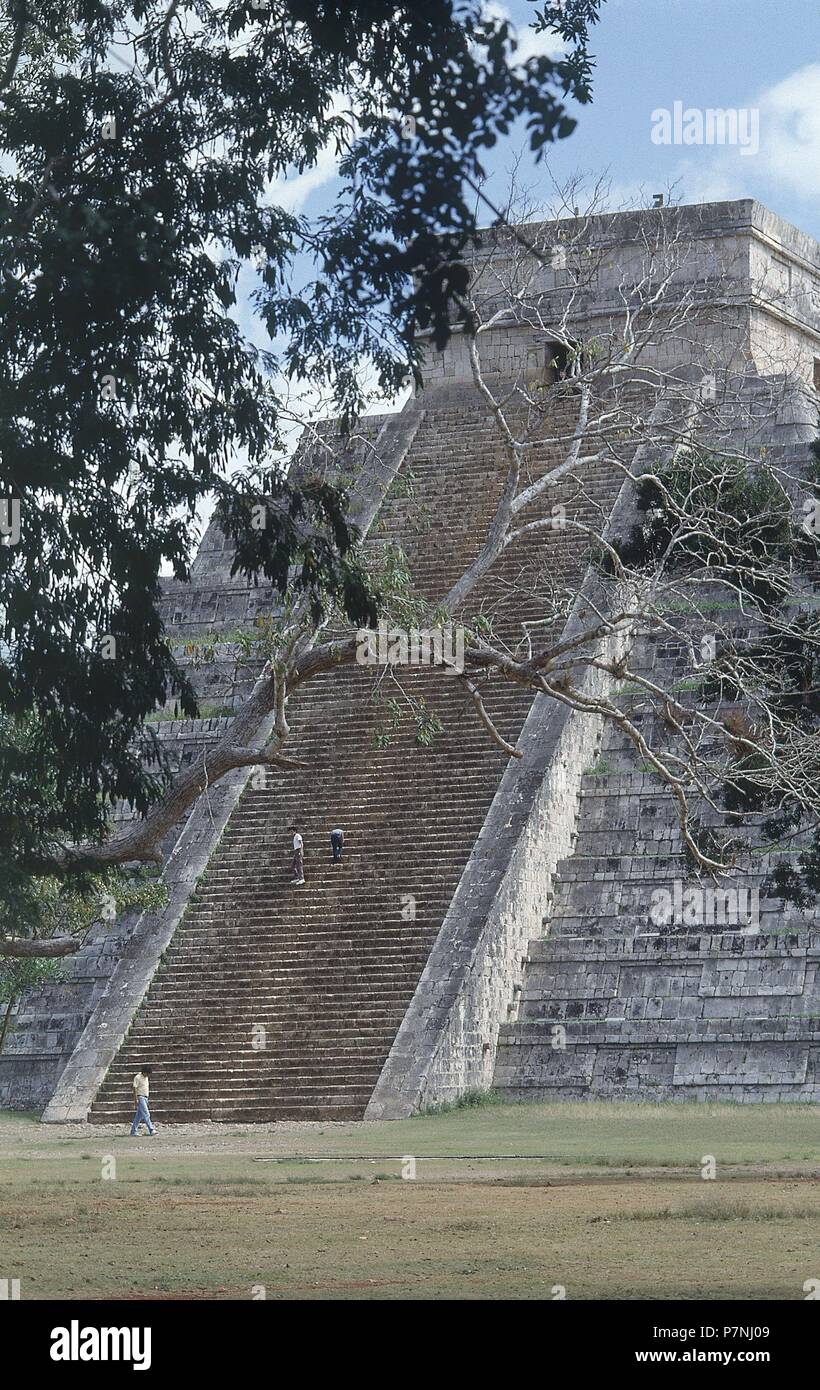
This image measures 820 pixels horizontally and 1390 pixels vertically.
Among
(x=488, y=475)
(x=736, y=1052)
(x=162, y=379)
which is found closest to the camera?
(x=162, y=379)

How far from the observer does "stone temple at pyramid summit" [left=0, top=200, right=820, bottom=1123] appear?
67.2 feet

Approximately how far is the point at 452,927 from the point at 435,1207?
8678mm

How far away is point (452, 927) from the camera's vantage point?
71.6 ft

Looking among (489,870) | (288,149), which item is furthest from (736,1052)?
(288,149)

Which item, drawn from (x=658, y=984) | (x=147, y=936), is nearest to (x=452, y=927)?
(x=658, y=984)

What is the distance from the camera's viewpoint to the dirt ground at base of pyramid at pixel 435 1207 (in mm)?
9984

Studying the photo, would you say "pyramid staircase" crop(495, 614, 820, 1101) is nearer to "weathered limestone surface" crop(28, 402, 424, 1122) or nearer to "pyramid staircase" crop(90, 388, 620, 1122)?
"pyramid staircase" crop(90, 388, 620, 1122)

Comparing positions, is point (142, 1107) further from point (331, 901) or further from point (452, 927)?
point (331, 901)

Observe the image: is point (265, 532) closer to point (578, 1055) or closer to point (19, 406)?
point (19, 406)

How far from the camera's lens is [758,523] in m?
20.8

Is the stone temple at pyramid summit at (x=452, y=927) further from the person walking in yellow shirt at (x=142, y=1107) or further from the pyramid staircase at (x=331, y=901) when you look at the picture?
the person walking in yellow shirt at (x=142, y=1107)

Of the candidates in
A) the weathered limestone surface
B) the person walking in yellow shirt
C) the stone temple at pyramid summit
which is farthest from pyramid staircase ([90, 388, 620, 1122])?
the person walking in yellow shirt

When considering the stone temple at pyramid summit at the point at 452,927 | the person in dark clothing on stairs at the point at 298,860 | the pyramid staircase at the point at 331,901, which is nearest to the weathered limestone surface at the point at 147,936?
the stone temple at pyramid summit at the point at 452,927

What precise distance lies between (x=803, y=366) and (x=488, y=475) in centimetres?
469
